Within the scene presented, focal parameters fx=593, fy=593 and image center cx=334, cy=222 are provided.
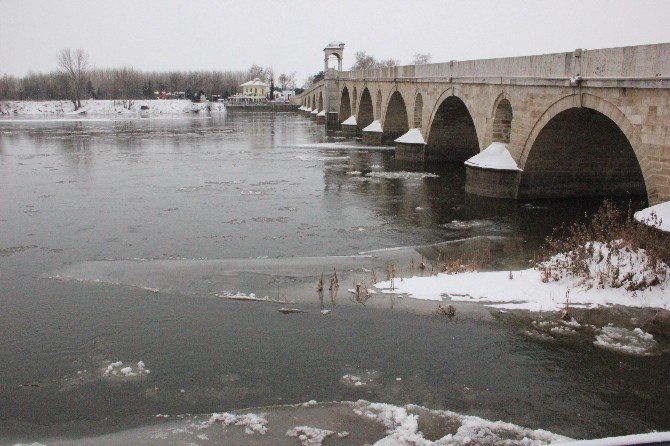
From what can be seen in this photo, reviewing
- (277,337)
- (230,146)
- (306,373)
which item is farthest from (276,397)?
(230,146)

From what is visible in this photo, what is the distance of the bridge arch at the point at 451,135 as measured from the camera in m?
24.4

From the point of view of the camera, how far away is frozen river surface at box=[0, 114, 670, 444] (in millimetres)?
5867

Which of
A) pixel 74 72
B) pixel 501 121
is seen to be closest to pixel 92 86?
pixel 74 72

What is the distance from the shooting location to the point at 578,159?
1662cm

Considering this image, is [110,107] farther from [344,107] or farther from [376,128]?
[376,128]

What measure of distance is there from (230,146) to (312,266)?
2316 centimetres

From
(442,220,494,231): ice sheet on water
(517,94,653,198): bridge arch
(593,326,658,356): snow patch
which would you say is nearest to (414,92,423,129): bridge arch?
(517,94,653,198): bridge arch

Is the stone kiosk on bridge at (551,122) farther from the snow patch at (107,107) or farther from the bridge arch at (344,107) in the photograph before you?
the snow patch at (107,107)

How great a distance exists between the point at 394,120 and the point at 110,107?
61.9 m

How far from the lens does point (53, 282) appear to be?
9.55 metres

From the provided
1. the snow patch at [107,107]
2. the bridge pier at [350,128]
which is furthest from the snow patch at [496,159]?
the snow patch at [107,107]

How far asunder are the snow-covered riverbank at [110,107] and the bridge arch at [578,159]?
6701cm

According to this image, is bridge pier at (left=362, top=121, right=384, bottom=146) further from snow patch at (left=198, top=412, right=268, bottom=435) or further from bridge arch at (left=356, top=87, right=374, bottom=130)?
snow patch at (left=198, top=412, right=268, bottom=435)

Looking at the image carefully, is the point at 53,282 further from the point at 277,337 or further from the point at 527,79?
the point at 527,79
